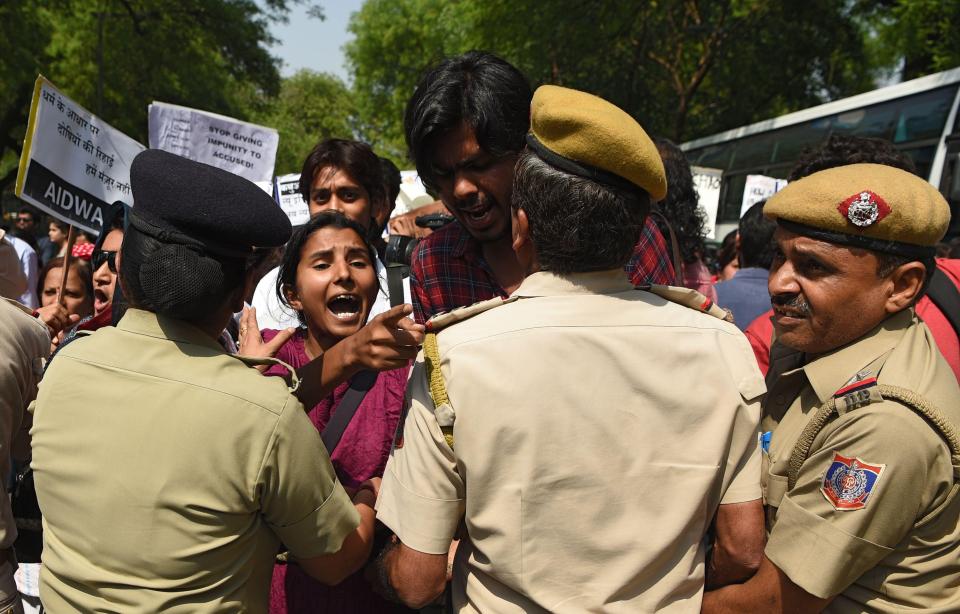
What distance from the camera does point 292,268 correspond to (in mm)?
2719

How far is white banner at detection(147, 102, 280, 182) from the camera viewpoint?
552 centimetres

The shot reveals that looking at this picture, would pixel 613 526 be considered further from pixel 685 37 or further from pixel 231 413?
pixel 685 37

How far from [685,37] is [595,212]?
16866 millimetres

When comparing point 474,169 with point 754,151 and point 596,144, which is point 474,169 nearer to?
point 596,144

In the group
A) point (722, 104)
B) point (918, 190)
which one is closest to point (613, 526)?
point (918, 190)

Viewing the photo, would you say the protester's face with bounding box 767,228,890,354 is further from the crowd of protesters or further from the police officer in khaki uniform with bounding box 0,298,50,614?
the police officer in khaki uniform with bounding box 0,298,50,614

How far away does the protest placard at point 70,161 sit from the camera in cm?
412

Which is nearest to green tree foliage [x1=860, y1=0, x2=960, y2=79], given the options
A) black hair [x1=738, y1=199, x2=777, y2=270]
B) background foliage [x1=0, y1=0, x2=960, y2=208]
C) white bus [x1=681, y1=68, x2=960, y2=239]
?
background foliage [x1=0, y1=0, x2=960, y2=208]

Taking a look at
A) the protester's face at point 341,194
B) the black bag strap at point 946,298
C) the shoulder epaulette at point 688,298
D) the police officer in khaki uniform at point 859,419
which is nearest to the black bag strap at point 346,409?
the shoulder epaulette at point 688,298

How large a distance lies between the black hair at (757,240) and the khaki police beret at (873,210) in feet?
6.98

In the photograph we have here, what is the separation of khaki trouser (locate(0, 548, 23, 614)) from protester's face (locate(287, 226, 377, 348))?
1.11m

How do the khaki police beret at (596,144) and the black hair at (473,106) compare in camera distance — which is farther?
the black hair at (473,106)

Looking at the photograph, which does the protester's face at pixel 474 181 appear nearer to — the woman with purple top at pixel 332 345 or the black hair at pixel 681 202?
the woman with purple top at pixel 332 345

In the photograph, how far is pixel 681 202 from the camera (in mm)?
3686
